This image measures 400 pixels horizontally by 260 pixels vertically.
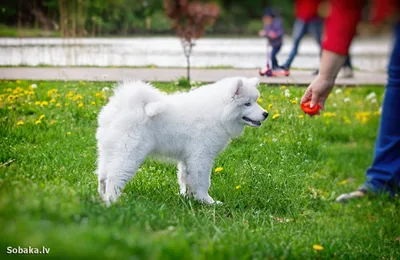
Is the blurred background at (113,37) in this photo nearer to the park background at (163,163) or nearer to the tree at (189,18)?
the park background at (163,163)

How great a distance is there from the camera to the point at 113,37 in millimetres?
5250

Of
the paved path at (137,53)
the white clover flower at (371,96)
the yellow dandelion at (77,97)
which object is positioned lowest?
the white clover flower at (371,96)

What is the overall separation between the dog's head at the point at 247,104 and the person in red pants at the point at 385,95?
2.03 feet

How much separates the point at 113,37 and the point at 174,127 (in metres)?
2.17

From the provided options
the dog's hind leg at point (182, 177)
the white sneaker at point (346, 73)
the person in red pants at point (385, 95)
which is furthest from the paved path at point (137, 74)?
the dog's hind leg at point (182, 177)

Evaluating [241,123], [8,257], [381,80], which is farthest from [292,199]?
[381,80]

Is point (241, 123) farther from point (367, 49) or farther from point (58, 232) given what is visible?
point (58, 232)

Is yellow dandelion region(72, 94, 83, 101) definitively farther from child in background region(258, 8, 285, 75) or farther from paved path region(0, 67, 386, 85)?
child in background region(258, 8, 285, 75)

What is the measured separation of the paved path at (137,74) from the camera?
14.9 feet

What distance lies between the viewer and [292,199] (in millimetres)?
3473

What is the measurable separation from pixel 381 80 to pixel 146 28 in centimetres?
230

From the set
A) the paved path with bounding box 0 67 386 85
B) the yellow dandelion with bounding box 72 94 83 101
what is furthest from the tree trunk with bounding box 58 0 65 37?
the yellow dandelion with bounding box 72 94 83 101

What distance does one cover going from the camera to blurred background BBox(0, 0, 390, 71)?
15.6ft

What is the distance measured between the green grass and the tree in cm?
52
